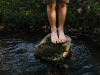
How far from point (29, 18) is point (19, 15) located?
1.06ft

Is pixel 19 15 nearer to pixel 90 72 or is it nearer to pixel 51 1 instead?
pixel 51 1

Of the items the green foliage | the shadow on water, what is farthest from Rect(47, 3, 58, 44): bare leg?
the green foliage

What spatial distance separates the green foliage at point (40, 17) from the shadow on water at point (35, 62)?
970 mm

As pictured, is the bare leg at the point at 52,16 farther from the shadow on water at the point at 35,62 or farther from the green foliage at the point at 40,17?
the green foliage at the point at 40,17

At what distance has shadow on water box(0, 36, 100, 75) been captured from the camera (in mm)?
2139

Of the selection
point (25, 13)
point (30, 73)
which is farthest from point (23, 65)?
point (25, 13)

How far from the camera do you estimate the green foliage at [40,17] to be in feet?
12.8

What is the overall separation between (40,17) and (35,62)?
1922mm

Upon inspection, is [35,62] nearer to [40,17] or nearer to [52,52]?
[52,52]

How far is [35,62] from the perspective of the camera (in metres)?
2.41

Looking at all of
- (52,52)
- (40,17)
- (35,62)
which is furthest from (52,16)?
(40,17)

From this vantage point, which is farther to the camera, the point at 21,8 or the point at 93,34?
the point at 21,8

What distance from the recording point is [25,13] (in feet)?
13.5

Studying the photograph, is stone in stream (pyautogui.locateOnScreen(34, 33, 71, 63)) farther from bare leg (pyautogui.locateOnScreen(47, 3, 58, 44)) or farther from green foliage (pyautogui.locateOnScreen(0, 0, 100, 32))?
green foliage (pyautogui.locateOnScreen(0, 0, 100, 32))
